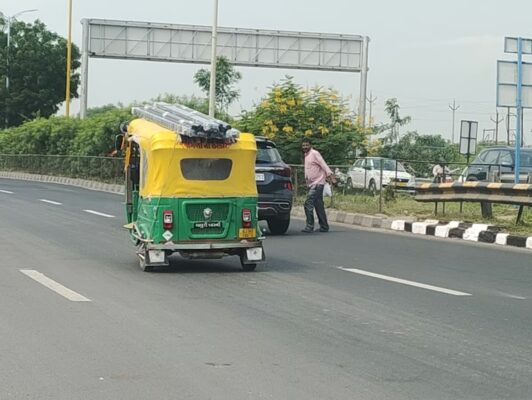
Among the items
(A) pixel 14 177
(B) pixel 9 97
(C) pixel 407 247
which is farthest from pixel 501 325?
(B) pixel 9 97

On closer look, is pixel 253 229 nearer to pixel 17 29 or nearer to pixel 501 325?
pixel 501 325

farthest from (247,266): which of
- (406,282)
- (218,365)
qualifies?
(218,365)

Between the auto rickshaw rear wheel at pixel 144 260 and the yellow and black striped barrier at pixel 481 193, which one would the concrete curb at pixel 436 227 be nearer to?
the yellow and black striped barrier at pixel 481 193

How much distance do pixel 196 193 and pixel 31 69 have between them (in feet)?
Result: 191

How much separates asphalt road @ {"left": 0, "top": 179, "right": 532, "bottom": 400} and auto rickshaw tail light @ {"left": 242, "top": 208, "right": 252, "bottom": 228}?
71 cm

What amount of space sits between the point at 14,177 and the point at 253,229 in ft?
131

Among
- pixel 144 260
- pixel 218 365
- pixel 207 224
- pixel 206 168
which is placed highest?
pixel 206 168

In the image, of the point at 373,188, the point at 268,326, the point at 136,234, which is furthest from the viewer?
the point at 373,188

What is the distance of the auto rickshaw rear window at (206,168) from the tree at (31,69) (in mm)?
56736

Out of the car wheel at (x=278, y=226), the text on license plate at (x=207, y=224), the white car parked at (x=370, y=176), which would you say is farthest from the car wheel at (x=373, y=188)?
the text on license plate at (x=207, y=224)

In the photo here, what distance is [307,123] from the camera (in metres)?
27.4

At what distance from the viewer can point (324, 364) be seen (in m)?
6.86

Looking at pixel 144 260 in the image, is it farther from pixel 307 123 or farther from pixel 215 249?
pixel 307 123

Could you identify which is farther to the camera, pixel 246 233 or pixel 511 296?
pixel 246 233
